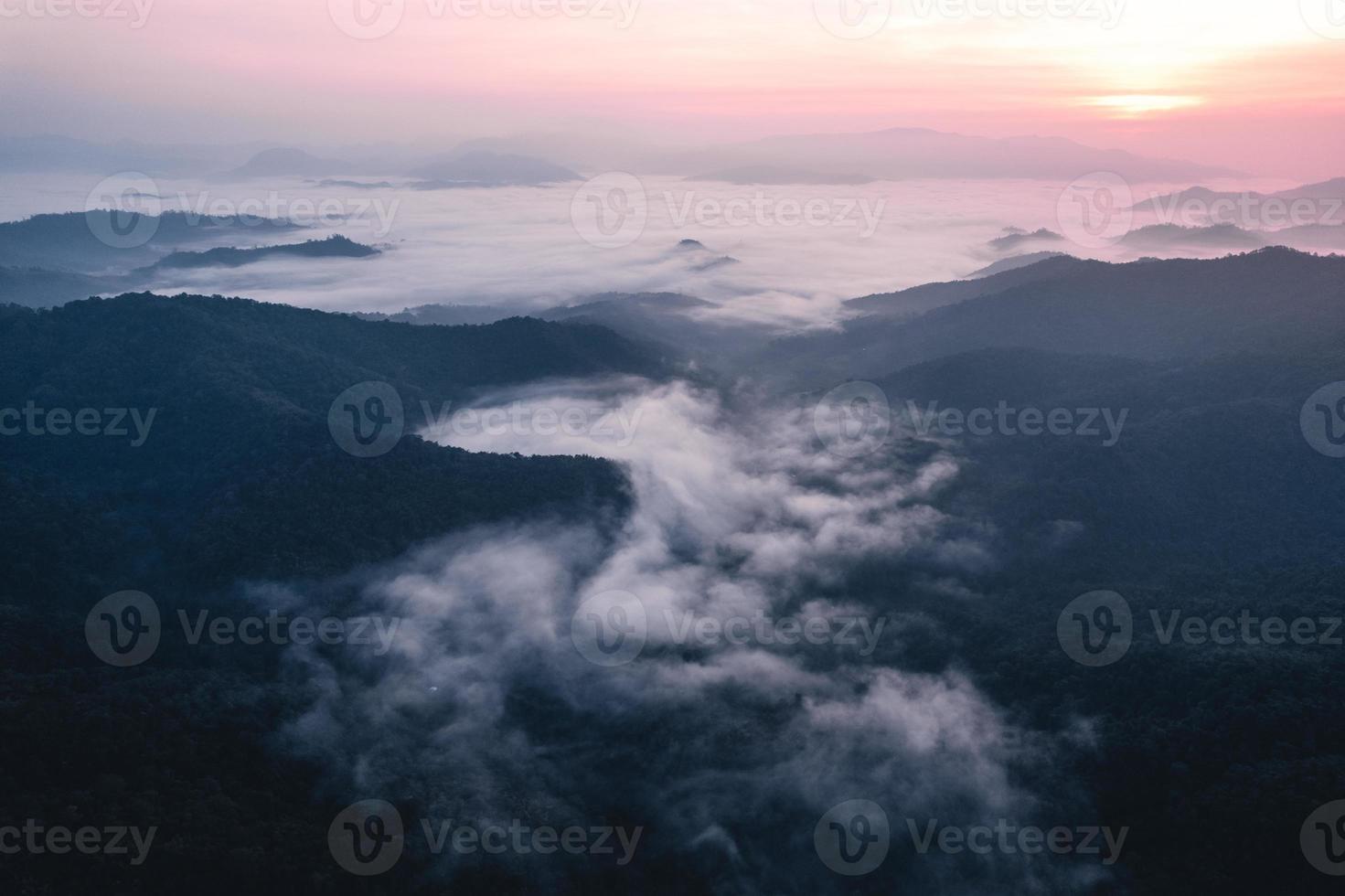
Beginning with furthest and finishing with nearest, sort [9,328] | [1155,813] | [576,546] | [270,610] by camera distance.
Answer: [9,328] → [576,546] → [270,610] → [1155,813]

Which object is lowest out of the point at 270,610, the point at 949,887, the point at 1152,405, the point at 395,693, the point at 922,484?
the point at 949,887

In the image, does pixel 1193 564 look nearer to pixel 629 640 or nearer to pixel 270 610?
pixel 629 640

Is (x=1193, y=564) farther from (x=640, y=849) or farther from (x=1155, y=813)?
(x=640, y=849)

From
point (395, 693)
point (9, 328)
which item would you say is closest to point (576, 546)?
point (395, 693)

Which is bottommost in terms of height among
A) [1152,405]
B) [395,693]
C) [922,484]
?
[395,693]

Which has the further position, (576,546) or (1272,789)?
(576,546)

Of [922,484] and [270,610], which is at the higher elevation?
[922,484]

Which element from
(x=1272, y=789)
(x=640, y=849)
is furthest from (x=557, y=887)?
(x=1272, y=789)

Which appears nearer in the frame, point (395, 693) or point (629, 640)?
point (395, 693)

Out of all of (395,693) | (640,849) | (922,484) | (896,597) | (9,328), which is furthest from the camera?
(9,328)
